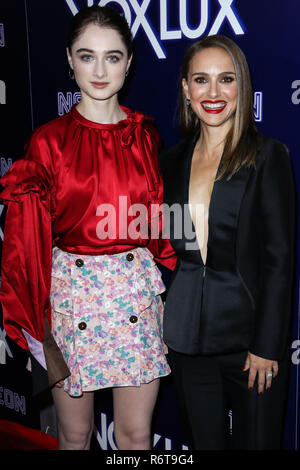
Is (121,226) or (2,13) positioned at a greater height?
(2,13)

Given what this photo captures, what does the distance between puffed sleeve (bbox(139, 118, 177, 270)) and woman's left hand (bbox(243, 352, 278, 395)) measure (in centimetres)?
52

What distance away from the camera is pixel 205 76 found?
1.81m

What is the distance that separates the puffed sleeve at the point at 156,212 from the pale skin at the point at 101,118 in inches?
5.6

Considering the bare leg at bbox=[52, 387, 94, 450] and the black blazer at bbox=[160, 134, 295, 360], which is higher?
the black blazer at bbox=[160, 134, 295, 360]

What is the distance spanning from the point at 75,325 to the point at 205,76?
913 mm

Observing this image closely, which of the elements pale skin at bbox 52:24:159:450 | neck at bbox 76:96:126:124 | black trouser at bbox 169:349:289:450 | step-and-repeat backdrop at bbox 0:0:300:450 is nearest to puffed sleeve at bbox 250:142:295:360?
black trouser at bbox 169:349:289:450

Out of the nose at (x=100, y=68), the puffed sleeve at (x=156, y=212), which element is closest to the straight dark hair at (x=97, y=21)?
the nose at (x=100, y=68)

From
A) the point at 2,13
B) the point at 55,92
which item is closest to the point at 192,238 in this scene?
the point at 55,92

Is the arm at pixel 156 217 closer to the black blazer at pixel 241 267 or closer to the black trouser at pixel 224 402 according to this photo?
the black blazer at pixel 241 267

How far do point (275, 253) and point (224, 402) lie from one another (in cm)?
57

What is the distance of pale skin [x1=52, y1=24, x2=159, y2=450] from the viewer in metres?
1.87

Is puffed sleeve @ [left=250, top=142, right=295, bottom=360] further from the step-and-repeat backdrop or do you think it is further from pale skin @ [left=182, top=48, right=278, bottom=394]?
the step-and-repeat backdrop

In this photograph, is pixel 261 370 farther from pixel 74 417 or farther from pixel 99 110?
pixel 99 110

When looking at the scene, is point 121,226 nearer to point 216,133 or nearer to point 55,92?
point 216,133
